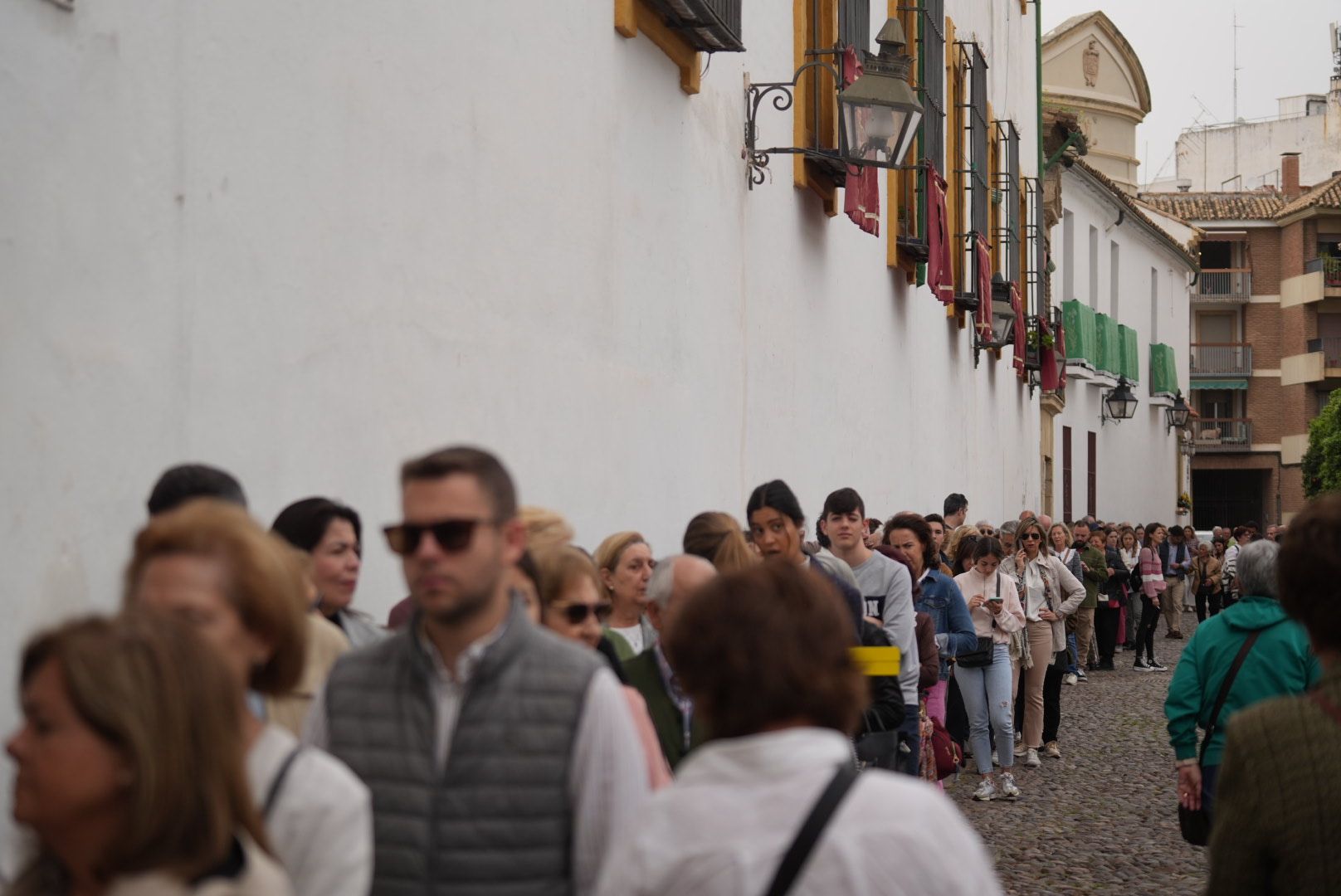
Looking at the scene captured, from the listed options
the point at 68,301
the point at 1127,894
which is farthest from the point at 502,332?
the point at 1127,894

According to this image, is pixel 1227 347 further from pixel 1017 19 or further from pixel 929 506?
pixel 929 506

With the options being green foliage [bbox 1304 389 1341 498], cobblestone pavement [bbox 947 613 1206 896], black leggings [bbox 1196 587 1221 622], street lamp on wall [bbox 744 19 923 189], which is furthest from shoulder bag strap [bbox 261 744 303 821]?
green foliage [bbox 1304 389 1341 498]

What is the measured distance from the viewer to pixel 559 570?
14.5ft

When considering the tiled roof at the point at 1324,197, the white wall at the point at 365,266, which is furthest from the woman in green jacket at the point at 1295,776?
the tiled roof at the point at 1324,197

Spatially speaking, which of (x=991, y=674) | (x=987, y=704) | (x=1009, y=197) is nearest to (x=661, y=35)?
(x=991, y=674)

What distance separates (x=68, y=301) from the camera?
430 cm

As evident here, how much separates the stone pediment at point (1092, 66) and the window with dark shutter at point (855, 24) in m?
29.3

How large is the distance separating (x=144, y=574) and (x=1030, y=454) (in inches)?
1072

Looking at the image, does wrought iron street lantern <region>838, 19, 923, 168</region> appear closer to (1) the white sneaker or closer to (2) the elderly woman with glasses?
(2) the elderly woman with glasses

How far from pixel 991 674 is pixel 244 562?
30.4 feet

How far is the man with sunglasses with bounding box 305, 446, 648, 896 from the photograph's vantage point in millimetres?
3084

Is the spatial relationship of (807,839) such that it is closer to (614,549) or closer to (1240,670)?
(614,549)

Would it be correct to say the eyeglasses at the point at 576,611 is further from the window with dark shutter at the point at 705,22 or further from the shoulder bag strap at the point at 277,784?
the window with dark shutter at the point at 705,22

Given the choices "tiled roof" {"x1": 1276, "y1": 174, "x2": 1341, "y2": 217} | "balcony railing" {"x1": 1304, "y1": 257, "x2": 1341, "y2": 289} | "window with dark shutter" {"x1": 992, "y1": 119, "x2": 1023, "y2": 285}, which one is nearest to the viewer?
"window with dark shutter" {"x1": 992, "y1": 119, "x2": 1023, "y2": 285}
